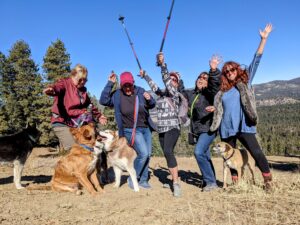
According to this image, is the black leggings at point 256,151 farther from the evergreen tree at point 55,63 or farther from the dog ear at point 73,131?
the evergreen tree at point 55,63

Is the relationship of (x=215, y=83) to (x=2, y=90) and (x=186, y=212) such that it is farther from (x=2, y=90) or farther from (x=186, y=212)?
(x=2, y=90)

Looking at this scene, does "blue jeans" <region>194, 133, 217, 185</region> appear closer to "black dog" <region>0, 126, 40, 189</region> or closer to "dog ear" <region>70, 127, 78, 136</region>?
"dog ear" <region>70, 127, 78, 136</region>

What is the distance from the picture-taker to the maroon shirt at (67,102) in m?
6.46

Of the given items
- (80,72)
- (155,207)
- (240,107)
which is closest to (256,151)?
(240,107)

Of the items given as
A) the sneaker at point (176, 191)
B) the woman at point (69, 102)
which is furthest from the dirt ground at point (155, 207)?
the woman at point (69, 102)

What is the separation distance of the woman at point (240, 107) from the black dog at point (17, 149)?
4.89m

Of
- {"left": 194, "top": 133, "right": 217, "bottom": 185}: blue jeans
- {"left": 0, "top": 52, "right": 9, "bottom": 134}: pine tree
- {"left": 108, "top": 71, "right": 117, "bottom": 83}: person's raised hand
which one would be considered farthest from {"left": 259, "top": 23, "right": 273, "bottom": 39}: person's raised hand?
{"left": 0, "top": 52, "right": 9, "bottom": 134}: pine tree

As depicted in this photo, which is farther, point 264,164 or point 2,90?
point 2,90

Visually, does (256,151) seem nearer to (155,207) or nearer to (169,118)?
(169,118)

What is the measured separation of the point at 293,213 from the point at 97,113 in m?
4.86

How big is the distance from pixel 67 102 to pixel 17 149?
7.25 ft

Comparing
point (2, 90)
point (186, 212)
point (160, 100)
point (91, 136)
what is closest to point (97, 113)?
point (91, 136)

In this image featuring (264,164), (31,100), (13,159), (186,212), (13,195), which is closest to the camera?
(186,212)

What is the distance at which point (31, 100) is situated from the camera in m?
30.9
